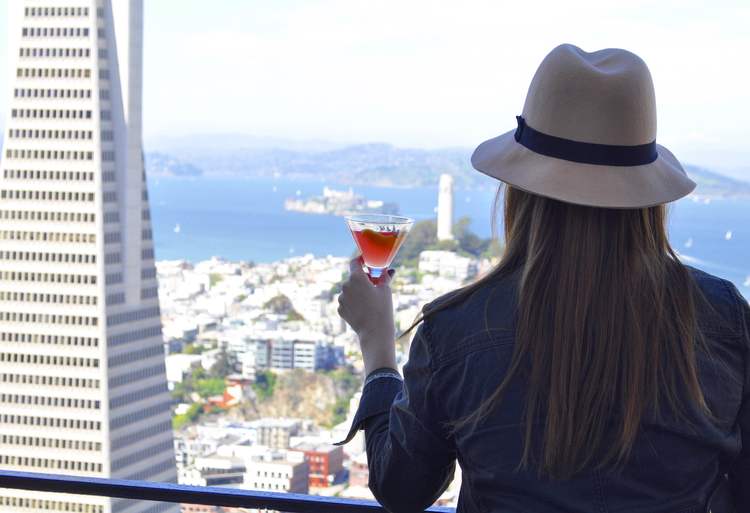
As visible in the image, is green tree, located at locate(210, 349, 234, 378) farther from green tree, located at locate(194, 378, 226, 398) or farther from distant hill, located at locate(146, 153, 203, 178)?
distant hill, located at locate(146, 153, 203, 178)

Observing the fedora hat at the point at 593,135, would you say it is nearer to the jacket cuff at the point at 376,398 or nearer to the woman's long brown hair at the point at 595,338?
the woman's long brown hair at the point at 595,338

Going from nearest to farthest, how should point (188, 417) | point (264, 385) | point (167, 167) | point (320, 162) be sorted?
point (264, 385)
point (188, 417)
point (320, 162)
point (167, 167)

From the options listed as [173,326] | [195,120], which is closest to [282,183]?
[195,120]

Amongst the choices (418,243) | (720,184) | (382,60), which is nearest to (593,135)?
(720,184)

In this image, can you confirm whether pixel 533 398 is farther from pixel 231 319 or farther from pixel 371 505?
pixel 231 319

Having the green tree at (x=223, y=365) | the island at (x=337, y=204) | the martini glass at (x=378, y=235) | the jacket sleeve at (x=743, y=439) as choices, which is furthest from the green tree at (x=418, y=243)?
the jacket sleeve at (x=743, y=439)

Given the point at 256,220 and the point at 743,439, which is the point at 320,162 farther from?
the point at 743,439

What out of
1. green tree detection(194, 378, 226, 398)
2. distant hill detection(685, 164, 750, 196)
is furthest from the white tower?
green tree detection(194, 378, 226, 398)
